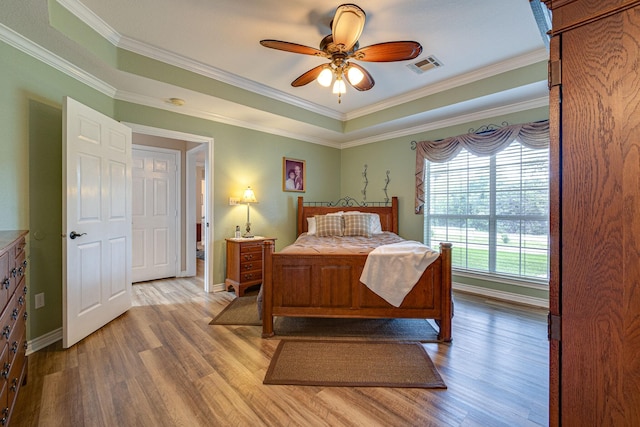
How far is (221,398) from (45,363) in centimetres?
152

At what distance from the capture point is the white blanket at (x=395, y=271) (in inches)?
98.4

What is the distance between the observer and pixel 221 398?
176 centimetres

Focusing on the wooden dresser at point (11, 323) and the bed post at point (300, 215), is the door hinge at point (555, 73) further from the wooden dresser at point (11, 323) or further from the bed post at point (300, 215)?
the bed post at point (300, 215)

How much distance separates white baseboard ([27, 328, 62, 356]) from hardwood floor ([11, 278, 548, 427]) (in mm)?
102

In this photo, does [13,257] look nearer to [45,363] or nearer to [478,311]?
[45,363]

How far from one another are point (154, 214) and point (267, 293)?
10.0 ft

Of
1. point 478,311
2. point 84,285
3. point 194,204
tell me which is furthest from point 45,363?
point 478,311

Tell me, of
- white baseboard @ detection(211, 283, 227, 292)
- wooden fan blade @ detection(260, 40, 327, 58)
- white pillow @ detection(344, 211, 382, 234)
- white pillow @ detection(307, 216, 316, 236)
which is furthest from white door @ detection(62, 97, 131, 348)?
white pillow @ detection(344, 211, 382, 234)

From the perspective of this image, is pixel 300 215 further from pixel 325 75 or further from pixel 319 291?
pixel 325 75

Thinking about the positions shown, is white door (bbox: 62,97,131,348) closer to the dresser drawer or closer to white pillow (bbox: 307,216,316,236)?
the dresser drawer

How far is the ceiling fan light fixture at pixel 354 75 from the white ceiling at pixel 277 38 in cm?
37

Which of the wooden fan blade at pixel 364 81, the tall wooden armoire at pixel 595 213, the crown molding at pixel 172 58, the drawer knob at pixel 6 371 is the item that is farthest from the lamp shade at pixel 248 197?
the tall wooden armoire at pixel 595 213

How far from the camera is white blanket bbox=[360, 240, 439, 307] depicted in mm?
2500

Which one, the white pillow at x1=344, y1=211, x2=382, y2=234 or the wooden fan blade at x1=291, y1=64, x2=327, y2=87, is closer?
the wooden fan blade at x1=291, y1=64, x2=327, y2=87
